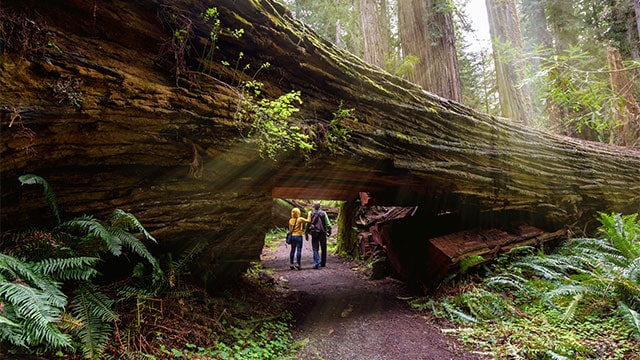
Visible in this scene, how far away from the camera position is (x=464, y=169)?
550cm

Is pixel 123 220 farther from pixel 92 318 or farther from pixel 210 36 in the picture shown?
pixel 210 36

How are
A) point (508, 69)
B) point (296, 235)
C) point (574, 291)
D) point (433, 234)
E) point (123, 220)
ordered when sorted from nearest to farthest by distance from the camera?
point (123, 220) < point (574, 291) < point (433, 234) < point (296, 235) < point (508, 69)

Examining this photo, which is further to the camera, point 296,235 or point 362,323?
point 296,235

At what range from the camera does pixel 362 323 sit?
4.83 meters

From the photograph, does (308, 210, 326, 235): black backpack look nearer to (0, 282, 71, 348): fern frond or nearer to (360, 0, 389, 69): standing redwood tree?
(360, 0, 389, 69): standing redwood tree

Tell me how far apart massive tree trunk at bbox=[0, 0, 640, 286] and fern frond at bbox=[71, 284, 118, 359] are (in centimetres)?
85

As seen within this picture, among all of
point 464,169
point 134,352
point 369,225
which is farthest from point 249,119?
point 369,225

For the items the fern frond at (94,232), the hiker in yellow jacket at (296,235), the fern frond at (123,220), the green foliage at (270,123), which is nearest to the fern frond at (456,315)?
the green foliage at (270,123)

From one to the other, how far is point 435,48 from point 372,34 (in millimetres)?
2890

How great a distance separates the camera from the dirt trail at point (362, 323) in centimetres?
388

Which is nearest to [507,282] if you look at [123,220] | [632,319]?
[632,319]

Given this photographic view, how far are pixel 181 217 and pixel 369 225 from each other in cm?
763

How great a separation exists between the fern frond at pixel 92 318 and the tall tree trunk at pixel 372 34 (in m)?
9.62

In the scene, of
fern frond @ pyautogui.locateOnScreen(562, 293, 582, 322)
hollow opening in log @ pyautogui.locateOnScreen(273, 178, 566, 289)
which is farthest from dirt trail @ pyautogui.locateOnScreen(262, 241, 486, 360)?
fern frond @ pyautogui.locateOnScreen(562, 293, 582, 322)
